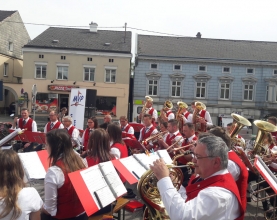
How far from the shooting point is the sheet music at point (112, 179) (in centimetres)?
303

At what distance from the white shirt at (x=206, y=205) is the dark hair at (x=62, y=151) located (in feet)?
3.99

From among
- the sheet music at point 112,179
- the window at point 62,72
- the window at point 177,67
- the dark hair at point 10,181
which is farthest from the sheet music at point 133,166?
the window at point 177,67

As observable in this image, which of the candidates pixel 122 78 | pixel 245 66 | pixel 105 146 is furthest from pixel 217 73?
pixel 105 146

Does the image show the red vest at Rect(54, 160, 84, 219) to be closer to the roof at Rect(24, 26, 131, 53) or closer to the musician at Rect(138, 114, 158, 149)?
the musician at Rect(138, 114, 158, 149)

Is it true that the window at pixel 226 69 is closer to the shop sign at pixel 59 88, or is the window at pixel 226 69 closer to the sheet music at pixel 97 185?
the shop sign at pixel 59 88

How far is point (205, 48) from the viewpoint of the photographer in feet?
111

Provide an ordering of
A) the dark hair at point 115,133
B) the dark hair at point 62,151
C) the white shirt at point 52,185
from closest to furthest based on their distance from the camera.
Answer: the white shirt at point 52,185 → the dark hair at point 62,151 → the dark hair at point 115,133

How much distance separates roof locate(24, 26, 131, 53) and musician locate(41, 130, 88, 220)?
27859 mm

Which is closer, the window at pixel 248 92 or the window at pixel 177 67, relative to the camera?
the window at pixel 177 67

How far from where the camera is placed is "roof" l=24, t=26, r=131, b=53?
100ft

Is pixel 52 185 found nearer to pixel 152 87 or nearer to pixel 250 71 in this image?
pixel 152 87

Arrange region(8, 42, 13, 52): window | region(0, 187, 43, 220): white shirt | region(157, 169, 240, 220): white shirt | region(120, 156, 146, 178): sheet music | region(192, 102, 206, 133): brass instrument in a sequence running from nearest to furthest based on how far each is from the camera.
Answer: region(157, 169, 240, 220): white shirt < region(0, 187, 43, 220): white shirt < region(120, 156, 146, 178): sheet music < region(192, 102, 206, 133): brass instrument < region(8, 42, 13, 52): window

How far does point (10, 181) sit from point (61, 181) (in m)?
0.67

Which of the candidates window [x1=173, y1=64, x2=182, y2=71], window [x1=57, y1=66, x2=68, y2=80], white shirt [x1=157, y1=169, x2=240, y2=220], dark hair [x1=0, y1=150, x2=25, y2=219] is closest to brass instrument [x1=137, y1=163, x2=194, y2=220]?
white shirt [x1=157, y1=169, x2=240, y2=220]
